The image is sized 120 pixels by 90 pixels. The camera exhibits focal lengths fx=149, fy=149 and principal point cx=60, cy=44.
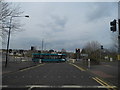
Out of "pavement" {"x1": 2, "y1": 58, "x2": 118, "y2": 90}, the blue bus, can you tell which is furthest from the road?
the blue bus

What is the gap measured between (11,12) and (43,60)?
30.4 meters

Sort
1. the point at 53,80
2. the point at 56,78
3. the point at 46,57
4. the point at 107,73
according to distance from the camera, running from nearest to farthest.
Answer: the point at 53,80, the point at 56,78, the point at 107,73, the point at 46,57

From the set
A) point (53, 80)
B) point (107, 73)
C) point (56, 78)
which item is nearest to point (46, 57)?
point (107, 73)

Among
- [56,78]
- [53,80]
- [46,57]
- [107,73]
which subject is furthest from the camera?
[46,57]

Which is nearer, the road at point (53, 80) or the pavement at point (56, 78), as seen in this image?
the road at point (53, 80)

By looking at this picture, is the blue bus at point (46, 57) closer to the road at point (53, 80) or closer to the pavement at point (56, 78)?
the pavement at point (56, 78)

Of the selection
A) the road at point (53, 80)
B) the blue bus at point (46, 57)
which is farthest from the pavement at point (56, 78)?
the blue bus at point (46, 57)

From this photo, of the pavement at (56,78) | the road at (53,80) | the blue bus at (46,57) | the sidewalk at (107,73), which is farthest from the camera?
the blue bus at (46,57)

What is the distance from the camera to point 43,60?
4584 centimetres

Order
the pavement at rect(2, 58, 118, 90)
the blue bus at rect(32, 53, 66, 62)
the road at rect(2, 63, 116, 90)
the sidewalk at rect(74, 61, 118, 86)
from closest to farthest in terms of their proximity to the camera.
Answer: the road at rect(2, 63, 116, 90), the pavement at rect(2, 58, 118, 90), the sidewalk at rect(74, 61, 118, 86), the blue bus at rect(32, 53, 66, 62)

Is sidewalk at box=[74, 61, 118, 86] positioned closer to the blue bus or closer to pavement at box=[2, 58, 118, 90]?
pavement at box=[2, 58, 118, 90]

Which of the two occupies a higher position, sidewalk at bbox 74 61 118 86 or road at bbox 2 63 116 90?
road at bbox 2 63 116 90

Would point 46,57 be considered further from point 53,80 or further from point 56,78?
point 53,80

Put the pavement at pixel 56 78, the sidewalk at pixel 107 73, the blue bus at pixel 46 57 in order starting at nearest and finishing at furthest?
the pavement at pixel 56 78 → the sidewalk at pixel 107 73 → the blue bus at pixel 46 57
